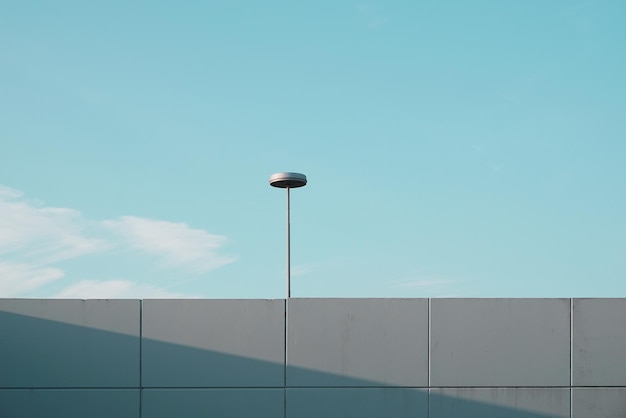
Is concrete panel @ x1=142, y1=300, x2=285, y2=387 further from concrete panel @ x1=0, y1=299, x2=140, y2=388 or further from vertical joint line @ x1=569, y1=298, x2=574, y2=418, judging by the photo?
vertical joint line @ x1=569, y1=298, x2=574, y2=418

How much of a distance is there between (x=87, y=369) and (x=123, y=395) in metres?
0.61

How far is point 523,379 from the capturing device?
13297 millimetres

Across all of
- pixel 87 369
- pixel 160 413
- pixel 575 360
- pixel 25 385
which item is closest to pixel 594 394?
pixel 575 360

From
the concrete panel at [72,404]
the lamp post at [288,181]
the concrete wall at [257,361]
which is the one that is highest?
the lamp post at [288,181]

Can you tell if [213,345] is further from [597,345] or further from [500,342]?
[597,345]

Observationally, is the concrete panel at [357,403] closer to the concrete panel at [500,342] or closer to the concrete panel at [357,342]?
the concrete panel at [357,342]

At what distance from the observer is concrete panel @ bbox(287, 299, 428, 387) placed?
13039 mm

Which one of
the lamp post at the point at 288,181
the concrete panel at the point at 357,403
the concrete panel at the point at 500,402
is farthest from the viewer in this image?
the lamp post at the point at 288,181

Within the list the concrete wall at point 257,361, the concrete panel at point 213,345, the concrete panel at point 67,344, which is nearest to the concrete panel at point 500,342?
the concrete wall at point 257,361

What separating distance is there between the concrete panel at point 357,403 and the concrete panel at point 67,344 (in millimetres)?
2249

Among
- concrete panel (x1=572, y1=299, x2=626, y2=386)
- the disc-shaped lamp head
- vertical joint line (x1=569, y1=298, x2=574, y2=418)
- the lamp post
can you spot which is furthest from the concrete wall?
the disc-shaped lamp head

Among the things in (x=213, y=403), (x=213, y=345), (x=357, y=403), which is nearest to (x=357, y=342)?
(x=357, y=403)

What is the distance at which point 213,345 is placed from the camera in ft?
42.9

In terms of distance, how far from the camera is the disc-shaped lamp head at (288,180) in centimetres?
1481
